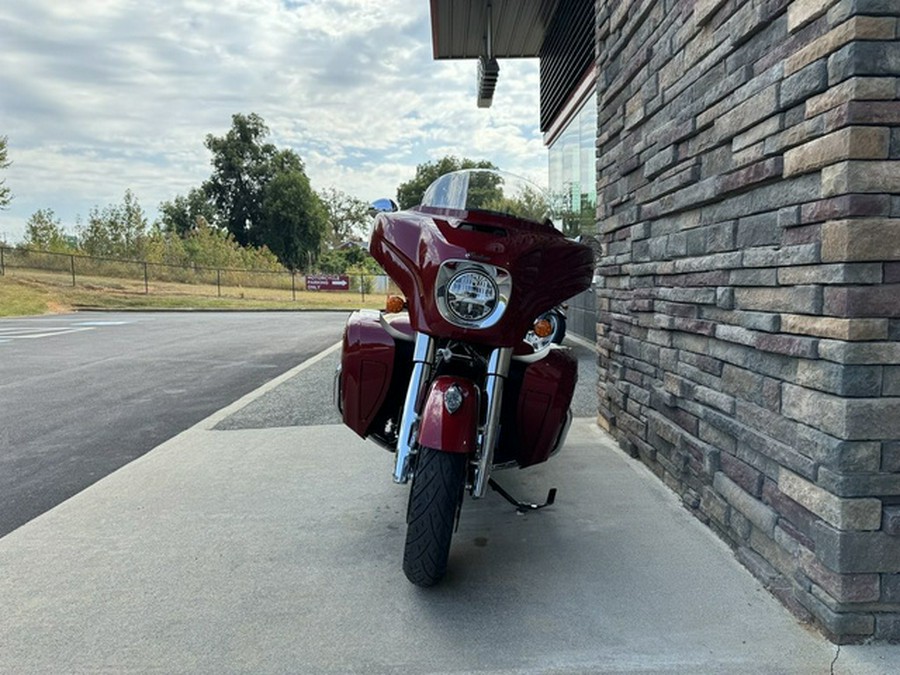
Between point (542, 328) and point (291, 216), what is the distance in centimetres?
4345

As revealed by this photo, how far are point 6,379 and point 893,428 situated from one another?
8.49 m

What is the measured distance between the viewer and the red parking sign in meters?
31.2

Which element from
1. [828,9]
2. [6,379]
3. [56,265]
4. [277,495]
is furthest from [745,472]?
[56,265]

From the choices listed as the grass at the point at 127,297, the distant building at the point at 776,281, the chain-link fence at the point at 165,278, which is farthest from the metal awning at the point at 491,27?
the chain-link fence at the point at 165,278

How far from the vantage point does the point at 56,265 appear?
28625 mm

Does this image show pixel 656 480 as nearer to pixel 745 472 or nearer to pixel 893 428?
pixel 745 472

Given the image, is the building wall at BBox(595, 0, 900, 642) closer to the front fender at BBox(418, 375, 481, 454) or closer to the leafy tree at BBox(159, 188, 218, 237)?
the front fender at BBox(418, 375, 481, 454)

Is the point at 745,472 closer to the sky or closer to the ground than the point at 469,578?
closer to the sky

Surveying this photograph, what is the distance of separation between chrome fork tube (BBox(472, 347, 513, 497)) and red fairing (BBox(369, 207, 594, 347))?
0.08 metres

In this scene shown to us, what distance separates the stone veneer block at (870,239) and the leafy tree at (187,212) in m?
48.1

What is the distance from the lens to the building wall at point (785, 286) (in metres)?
1.80

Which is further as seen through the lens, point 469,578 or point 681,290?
point 681,290

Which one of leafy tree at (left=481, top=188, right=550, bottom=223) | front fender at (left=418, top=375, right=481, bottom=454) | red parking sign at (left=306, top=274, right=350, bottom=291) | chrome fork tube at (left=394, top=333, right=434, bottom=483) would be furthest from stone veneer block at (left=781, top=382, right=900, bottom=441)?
red parking sign at (left=306, top=274, right=350, bottom=291)

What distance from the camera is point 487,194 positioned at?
283 cm
